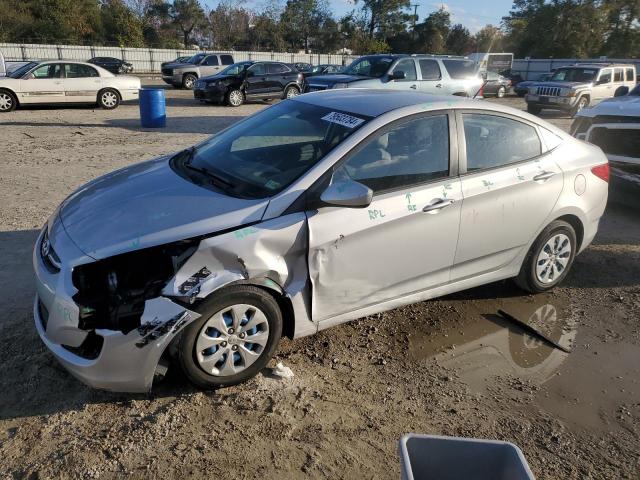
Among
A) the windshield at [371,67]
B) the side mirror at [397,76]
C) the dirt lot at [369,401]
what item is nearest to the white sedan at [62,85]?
the windshield at [371,67]

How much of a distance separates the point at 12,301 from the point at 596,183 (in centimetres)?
495

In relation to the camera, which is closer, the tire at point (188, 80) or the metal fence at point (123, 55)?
the tire at point (188, 80)

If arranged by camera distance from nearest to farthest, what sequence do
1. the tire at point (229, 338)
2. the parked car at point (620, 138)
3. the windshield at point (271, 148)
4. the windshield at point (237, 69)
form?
the tire at point (229, 338) < the windshield at point (271, 148) < the parked car at point (620, 138) < the windshield at point (237, 69)

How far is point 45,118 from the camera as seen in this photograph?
46.6 ft

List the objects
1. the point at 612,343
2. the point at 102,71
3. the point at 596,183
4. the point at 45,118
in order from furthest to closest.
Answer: the point at 102,71 → the point at 45,118 → the point at 596,183 → the point at 612,343

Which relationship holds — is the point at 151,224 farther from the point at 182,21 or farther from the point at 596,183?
the point at 182,21

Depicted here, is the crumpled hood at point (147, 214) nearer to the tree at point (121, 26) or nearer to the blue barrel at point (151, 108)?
the blue barrel at point (151, 108)

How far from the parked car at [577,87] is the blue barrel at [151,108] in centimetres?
1309

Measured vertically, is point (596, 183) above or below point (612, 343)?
above

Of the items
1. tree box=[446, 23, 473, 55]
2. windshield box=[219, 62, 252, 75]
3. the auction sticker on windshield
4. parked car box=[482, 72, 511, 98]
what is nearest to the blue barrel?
windshield box=[219, 62, 252, 75]

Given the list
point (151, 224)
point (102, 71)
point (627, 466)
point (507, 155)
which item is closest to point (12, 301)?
point (151, 224)

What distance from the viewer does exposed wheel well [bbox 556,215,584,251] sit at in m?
4.60

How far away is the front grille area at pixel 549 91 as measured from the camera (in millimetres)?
18391

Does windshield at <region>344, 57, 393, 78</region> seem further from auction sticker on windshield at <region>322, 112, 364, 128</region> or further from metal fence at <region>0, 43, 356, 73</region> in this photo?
metal fence at <region>0, 43, 356, 73</region>
